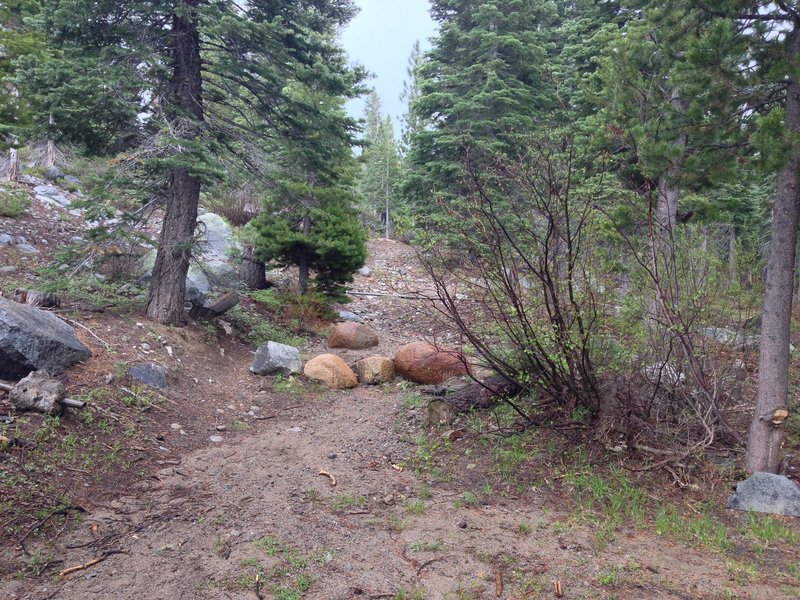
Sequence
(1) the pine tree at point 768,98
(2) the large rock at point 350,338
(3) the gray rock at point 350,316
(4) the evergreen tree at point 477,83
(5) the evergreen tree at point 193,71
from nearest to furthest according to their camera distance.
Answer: (1) the pine tree at point 768,98 < (5) the evergreen tree at point 193,71 < (2) the large rock at point 350,338 < (3) the gray rock at point 350,316 < (4) the evergreen tree at point 477,83

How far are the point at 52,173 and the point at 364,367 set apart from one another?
565 inches

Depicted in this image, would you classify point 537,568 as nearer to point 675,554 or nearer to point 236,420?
point 675,554

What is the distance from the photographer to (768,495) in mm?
4633

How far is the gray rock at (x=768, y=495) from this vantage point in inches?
179

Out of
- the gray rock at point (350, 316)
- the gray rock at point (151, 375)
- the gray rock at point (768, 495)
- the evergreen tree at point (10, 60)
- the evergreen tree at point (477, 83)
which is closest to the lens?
the gray rock at point (768, 495)

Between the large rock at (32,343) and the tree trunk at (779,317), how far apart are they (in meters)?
7.00

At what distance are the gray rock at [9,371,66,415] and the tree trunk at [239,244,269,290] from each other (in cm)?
811

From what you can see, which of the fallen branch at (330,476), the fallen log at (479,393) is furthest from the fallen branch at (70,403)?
the fallen log at (479,393)

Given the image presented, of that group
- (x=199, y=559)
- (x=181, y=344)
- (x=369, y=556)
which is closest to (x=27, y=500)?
(x=199, y=559)

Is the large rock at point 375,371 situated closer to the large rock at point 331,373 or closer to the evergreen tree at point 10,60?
the large rock at point 331,373

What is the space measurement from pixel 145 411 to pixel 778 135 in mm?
6791

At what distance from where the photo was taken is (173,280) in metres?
8.89

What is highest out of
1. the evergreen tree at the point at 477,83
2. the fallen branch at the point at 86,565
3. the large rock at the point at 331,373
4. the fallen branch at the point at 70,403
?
the evergreen tree at the point at 477,83

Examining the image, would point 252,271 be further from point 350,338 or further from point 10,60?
point 10,60
